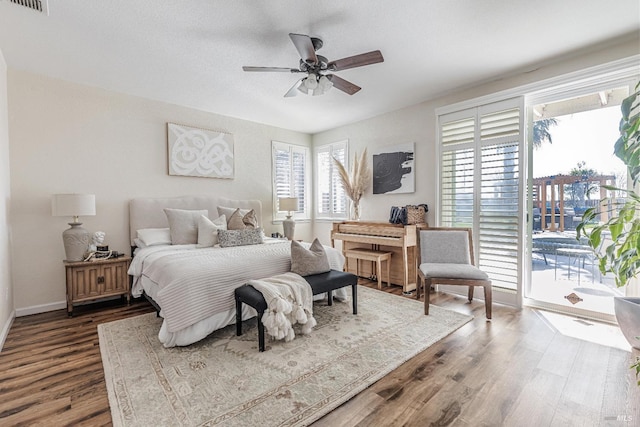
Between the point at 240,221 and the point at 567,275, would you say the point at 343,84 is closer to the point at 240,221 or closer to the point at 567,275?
the point at 240,221

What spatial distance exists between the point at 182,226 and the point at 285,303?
208 cm

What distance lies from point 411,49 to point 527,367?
2.78 metres

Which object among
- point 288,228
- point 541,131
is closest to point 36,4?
point 288,228

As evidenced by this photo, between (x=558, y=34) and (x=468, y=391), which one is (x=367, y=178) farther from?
(x=468, y=391)

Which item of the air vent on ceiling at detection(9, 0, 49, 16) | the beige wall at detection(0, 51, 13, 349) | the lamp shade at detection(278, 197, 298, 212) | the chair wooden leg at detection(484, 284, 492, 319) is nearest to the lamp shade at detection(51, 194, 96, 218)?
the beige wall at detection(0, 51, 13, 349)

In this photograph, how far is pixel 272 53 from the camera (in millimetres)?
2789

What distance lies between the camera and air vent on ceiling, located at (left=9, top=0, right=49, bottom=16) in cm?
203

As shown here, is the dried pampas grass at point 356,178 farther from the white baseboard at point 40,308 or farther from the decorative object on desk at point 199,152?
the white baseboard at point 40,308

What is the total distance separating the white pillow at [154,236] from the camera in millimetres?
3533

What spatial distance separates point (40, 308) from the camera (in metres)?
3.21

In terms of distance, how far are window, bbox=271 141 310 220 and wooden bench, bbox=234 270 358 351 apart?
267cm

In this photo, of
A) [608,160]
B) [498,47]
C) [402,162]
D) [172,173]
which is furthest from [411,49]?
[172,173]

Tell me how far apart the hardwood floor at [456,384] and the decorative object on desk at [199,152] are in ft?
7.74

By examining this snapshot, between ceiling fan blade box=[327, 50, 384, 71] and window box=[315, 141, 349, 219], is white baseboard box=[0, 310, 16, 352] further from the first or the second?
window box=[315, 141, 349, 219]
